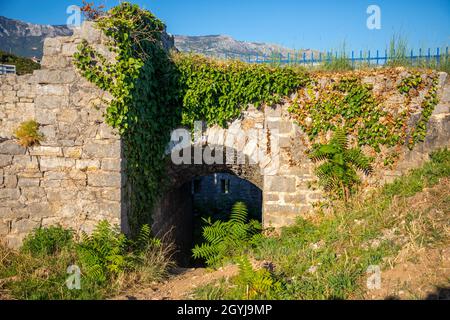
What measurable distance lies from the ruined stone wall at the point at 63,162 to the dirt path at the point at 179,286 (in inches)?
47.8

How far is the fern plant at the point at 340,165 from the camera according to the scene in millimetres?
6016

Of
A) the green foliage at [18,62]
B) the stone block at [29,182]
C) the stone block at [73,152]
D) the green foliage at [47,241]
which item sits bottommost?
the green foliage at [47,241]

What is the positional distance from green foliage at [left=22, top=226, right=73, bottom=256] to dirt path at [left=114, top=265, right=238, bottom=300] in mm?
1468

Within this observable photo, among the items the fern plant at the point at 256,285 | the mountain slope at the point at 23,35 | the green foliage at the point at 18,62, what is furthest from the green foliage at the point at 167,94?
the mountain slope at the point at 23,35

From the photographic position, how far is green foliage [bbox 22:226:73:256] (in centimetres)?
482

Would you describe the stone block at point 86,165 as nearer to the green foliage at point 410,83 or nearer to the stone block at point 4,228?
the stone block at point 4,228

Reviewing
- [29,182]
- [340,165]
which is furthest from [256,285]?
[29,182]

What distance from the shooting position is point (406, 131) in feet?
19.7

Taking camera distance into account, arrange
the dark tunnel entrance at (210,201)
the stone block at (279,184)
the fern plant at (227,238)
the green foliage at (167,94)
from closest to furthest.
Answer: the green foliage at (167,94)
the fern plant at (227,238)
the stone block at (279,184)
the dark tunnel entrance at (210,201)

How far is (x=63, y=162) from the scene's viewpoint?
16.4 feet

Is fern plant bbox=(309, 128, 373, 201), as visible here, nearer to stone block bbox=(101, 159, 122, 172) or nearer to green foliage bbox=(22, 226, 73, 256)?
stone block bbox=(101, 159, 122, 172)

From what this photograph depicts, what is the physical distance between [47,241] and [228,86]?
3.96 m

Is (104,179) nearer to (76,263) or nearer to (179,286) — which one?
(76,263)

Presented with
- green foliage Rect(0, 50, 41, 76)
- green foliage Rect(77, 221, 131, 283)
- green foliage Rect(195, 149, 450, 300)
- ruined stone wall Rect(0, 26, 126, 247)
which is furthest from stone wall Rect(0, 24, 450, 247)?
green foliage Rect(0, 50, 41, 76)
